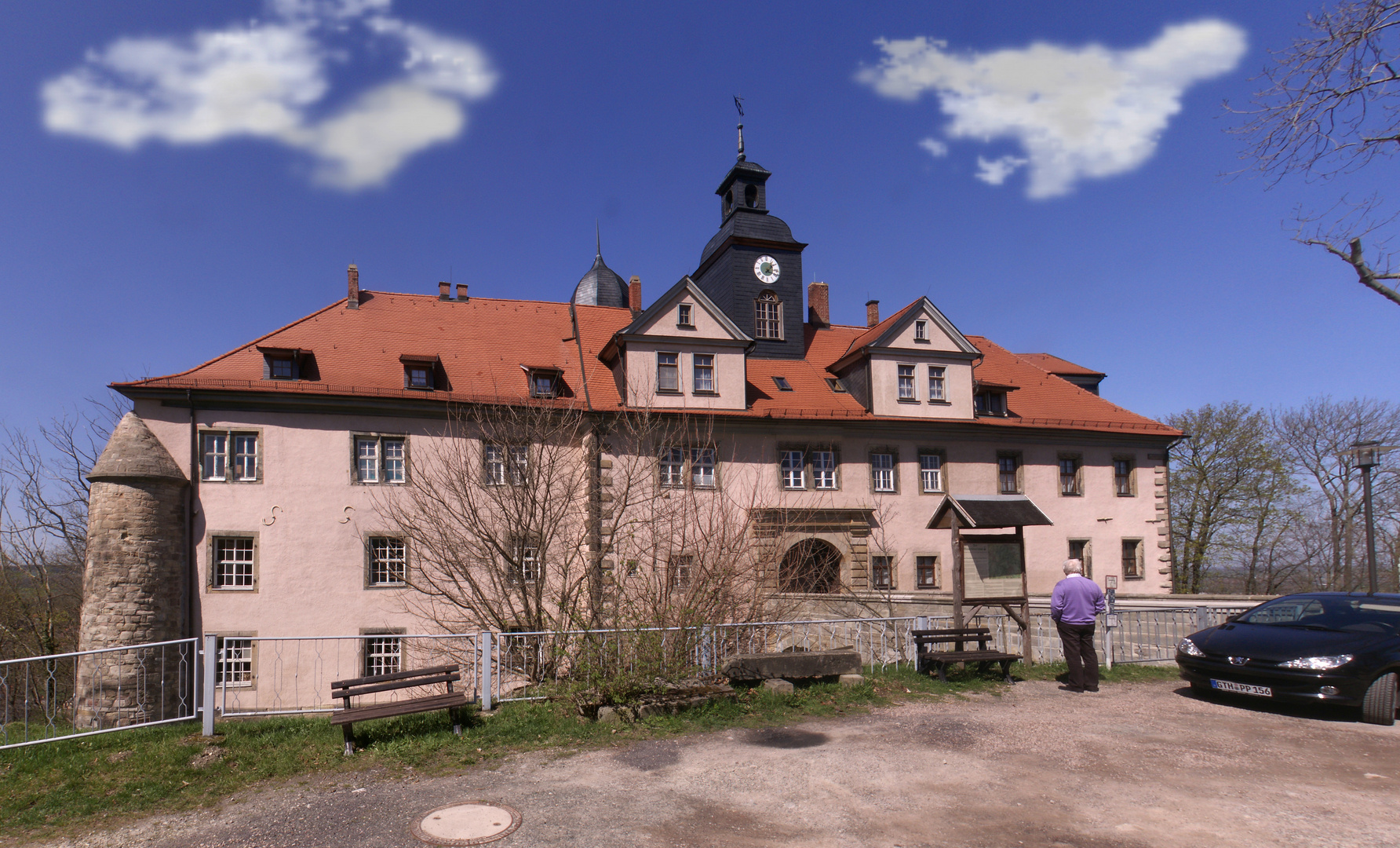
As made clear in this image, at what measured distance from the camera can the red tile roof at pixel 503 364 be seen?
2098cm

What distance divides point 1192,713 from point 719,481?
45.7 ft

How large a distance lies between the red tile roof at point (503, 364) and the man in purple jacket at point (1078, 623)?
12.8 m

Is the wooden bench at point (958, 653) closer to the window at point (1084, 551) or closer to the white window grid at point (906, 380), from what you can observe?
the white window grid at point (906, 380)

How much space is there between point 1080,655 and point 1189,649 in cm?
133

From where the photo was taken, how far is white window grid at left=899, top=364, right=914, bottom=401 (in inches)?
977

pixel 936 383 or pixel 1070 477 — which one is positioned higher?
pixel 936 383

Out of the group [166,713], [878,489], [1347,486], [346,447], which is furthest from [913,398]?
[1347,486]

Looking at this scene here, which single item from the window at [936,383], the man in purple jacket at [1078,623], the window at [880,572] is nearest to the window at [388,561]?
the window at [880,572]

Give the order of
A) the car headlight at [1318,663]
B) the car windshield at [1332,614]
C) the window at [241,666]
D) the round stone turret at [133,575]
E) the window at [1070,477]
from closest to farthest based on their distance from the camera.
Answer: the car headlight at [1318,663] < the car windshield at [1332,614] < the round stone turret at [133,575] < the window at [241,666] < the window at [1070,477]

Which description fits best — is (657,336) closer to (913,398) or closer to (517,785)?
(913,398)

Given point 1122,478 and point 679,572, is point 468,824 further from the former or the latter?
point 1122,478

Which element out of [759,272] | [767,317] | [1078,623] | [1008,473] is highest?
[759,272]

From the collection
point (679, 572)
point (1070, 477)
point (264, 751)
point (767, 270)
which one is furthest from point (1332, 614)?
point (767, 270)

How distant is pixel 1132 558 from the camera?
26.0 m
